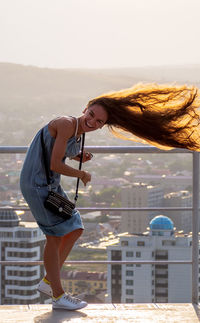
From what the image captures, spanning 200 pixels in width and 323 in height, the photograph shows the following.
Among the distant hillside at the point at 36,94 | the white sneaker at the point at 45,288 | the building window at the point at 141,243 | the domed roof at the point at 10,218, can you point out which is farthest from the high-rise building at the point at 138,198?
the white sneaker at the point at 45,288

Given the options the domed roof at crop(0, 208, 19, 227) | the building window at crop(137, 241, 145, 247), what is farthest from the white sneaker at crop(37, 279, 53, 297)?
the building window at crop(137, 241, 145, 247)

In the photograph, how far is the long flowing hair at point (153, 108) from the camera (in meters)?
3.65

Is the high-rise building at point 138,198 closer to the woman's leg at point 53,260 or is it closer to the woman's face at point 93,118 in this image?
the woman's leg at point 53,260

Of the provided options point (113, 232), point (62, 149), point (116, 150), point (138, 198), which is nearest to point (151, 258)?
point (138, 198)

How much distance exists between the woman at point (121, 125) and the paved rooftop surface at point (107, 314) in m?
0.46

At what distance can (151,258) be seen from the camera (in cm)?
3603

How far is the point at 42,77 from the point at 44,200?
6112 centimetres

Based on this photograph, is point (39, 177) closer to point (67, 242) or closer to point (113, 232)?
point (67, 242)

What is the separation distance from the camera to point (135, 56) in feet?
297

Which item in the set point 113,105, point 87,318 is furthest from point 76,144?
point 87,318

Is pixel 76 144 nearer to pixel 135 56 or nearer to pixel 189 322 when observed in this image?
pixel 189 322

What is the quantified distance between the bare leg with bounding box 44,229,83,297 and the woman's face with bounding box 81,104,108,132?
0.58 m

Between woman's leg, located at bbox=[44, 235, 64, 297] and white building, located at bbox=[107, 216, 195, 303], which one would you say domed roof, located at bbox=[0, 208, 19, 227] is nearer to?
white building, located at bbox=[107, 216, 195, 303]

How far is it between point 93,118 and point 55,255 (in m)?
0.74
